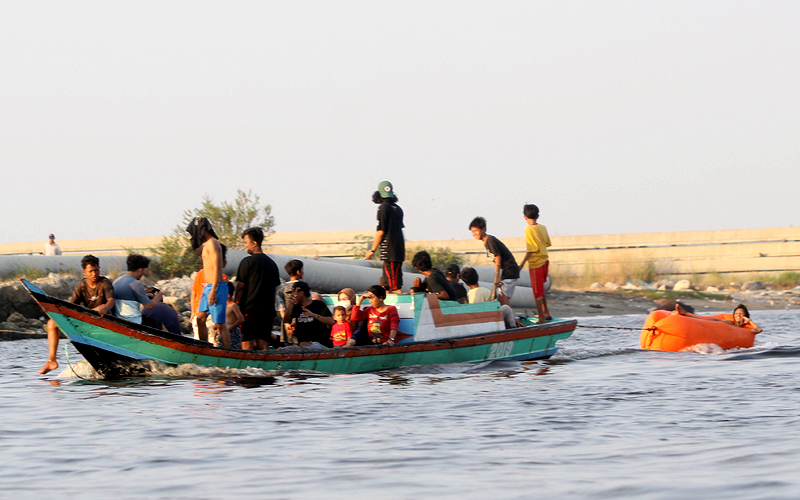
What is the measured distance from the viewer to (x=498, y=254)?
1289 centimetres

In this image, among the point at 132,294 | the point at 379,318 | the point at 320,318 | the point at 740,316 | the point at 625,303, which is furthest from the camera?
the point at 625,303

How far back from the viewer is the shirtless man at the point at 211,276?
32.5 ft

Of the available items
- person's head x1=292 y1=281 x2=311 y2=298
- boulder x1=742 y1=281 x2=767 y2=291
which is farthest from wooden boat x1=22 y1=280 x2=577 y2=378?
boulder x1=742 y1=281 x2=767 y2=291

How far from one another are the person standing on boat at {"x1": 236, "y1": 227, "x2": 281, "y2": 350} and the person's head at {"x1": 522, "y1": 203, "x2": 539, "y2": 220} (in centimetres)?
439

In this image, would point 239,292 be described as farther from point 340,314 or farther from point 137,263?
point 340,314

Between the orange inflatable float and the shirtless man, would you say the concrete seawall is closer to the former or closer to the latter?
the orange inflatable float

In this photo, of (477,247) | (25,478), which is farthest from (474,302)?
(477,247)

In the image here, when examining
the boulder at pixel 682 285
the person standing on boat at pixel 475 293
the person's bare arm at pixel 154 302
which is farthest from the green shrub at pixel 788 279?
the person's bare arm at pixel 154 302

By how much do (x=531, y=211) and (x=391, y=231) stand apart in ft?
8.37

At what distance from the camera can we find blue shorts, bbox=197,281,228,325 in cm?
1002

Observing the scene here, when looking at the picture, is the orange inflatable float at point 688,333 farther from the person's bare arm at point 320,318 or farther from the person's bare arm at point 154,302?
the person's bare arm at point 154,302

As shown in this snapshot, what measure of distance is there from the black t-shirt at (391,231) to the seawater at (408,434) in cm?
157

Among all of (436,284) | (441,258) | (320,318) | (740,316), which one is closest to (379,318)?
(320,318)

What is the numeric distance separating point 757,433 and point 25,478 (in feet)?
17.2
